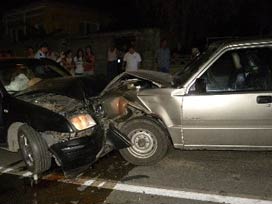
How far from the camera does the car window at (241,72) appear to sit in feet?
17.1

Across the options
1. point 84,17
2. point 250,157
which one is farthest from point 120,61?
point 84,17

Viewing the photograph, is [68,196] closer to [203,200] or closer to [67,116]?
[67,116]

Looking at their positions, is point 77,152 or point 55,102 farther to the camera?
point 55,102

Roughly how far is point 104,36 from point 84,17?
12.8 metres

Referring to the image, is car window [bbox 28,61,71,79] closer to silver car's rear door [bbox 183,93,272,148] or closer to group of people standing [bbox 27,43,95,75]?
silver car's rear door [bbox 183,93,272,148]

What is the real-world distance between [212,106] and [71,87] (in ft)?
6.88

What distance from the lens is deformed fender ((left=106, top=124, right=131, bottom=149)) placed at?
18.1ft

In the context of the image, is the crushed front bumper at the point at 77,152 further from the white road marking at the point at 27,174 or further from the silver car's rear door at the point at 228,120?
the silver car's rear door at the point at 228,120

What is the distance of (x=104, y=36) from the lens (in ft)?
58.9

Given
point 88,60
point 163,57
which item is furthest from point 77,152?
point 163,57

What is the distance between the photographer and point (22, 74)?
6.68 metres

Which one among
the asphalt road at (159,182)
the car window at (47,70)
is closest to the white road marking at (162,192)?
the asphalt road at (159,182)

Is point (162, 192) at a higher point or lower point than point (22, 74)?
lower

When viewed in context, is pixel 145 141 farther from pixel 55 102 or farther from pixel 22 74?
pixel 22 74
